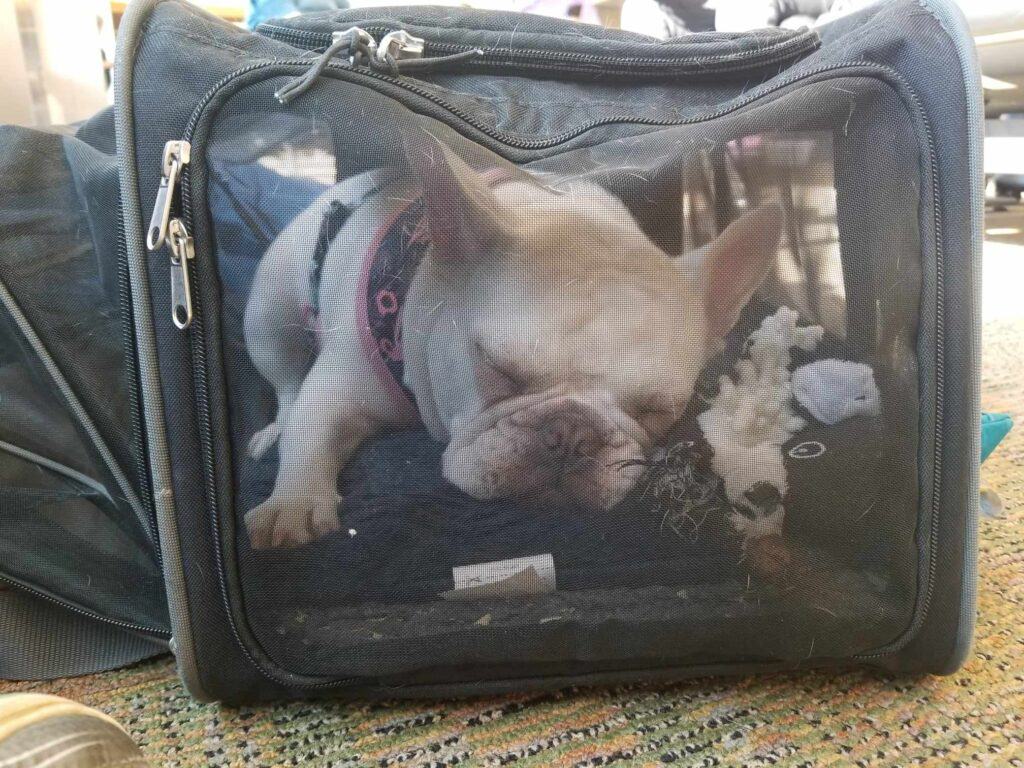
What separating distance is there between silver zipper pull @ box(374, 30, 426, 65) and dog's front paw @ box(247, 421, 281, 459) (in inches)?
10.3

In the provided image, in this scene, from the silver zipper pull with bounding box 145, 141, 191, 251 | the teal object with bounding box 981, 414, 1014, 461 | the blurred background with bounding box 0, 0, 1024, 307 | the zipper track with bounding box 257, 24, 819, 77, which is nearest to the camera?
the silver zipper pull with bounding box 145, 141, 191, 251

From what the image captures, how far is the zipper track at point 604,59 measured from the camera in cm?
61

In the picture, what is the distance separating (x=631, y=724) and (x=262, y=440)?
324mm

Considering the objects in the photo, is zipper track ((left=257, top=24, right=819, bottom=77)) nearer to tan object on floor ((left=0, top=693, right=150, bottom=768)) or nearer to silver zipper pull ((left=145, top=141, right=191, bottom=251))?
silver zipper pull ((left=145, top=141, right=191, bottom=251))

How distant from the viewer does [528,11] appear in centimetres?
104

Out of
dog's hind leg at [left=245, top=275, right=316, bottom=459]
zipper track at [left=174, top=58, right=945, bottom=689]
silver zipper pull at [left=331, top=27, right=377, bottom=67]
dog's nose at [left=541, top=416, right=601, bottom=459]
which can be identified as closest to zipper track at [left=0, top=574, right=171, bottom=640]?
zipper track at [left=174, top=58, right=945, bottom=689]

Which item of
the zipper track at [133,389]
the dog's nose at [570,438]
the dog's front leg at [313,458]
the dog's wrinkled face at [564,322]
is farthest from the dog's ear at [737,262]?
the zipper track at [133,389]

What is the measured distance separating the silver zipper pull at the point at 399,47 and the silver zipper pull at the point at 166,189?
146 millimetres

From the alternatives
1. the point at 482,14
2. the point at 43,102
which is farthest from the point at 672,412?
the point at 43,102

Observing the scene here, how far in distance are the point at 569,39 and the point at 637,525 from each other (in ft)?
1.20

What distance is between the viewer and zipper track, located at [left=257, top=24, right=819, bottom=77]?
609mm

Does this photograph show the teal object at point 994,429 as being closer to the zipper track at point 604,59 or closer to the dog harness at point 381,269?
the zipper track at point 604,59

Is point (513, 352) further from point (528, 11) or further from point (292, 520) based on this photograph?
point (528, 11)

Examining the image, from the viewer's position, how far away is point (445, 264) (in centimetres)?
52
